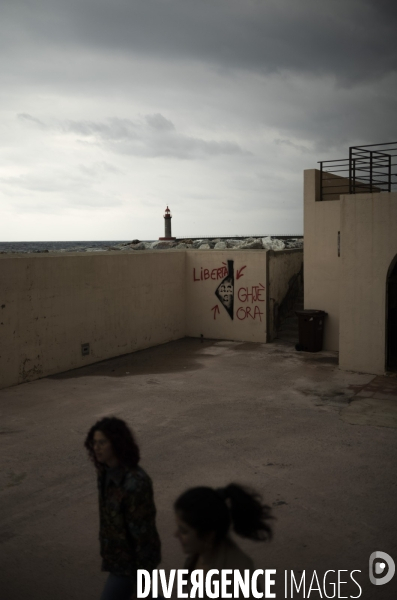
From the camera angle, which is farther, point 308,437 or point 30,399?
point 30,399

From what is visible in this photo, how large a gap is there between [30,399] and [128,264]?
5095mm

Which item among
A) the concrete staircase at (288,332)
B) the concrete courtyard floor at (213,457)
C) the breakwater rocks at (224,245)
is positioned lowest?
the concrete courtyard floor at (213,457)

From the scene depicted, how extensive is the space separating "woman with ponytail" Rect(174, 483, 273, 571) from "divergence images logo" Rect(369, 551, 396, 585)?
8.10ft

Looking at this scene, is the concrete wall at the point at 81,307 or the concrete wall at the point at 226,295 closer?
the concrete wall at the point at 81,307

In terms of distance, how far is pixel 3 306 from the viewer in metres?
10.7

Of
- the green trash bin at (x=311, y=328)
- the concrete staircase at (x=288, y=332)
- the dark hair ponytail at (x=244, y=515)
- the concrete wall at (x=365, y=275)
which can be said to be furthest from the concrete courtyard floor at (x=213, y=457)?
the concrete staircase at (x=288, y=332)

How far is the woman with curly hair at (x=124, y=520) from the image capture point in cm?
319

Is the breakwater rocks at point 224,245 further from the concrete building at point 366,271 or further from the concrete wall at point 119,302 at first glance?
the concrete building at point 366,271

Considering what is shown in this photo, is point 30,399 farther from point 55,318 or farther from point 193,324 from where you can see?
point 193,324

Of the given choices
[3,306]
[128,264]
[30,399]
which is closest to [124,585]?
[30,399]

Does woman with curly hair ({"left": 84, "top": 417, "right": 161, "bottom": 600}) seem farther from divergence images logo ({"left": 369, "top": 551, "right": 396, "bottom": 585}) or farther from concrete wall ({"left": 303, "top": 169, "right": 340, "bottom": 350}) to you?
concrete wall ({"left": 303, "top": 169, "right": 340, "bottom": 350})

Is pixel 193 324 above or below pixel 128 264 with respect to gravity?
below

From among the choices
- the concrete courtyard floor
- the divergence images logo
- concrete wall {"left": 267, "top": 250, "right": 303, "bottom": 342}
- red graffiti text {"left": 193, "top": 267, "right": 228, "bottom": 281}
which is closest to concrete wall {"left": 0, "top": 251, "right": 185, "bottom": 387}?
red graffiti text {"left": 193, "top": 267, "right": 228, "bottom": 281}

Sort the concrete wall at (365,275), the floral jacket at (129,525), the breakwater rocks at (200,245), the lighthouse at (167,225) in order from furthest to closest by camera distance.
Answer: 1. the lighthouse at (167,225)
2. the breakwater rocks at (200,245)
3. the concrete wall at (365,275)
4. the floral jacket at (129,525)
